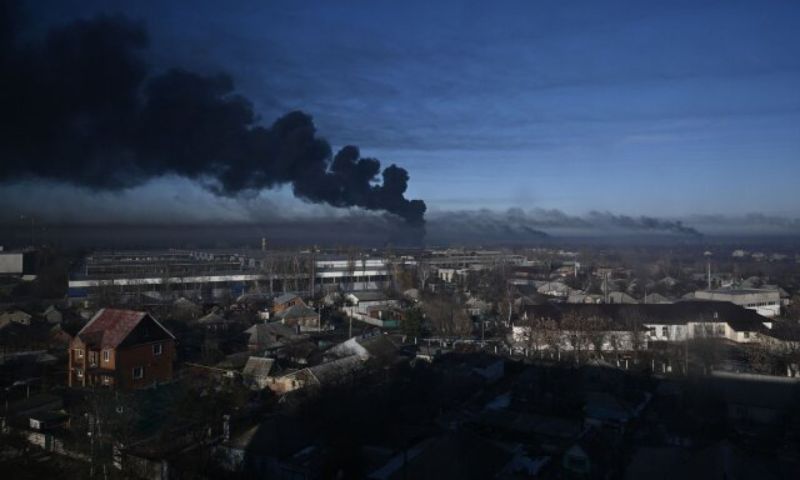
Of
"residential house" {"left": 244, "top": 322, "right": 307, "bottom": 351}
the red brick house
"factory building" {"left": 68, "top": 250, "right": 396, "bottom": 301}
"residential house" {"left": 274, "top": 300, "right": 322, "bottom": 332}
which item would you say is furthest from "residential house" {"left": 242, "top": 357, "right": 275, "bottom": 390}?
"factory building" {"left": 68, "top": 250, "right": 396, "bottom": 301}

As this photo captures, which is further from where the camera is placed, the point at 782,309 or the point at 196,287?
the point at 196,287

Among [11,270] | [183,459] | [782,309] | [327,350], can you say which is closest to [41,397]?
[183,459]

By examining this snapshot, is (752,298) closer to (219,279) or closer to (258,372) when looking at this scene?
(258,372)

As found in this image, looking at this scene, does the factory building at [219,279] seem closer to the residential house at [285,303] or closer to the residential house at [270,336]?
the residential house at [285,303]

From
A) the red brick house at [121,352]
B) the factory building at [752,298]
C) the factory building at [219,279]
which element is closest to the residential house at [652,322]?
the factory building at [752,298]

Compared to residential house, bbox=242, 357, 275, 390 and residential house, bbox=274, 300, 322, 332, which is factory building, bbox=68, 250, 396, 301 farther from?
residential house, bbox=242, 357, 275, 390

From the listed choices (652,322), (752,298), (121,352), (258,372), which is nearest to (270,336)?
(258,372)

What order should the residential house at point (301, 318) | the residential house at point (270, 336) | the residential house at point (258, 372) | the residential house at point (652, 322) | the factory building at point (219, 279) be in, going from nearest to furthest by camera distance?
the residential house at point (258, 372) < the residential house at point (652, 322) < the residential house at point (270, 336) < the residential house at point (301, 318) < the factory building at point (219, 279)

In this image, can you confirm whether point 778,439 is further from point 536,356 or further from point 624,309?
point 624,309

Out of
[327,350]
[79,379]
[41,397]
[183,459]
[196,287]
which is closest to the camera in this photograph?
[183,459]
